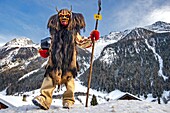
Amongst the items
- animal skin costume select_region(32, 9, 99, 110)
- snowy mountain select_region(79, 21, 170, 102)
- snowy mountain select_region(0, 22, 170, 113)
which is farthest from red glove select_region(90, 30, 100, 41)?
snowy mountain select_region(79, 21, 170, 102)

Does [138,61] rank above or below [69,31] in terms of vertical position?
above

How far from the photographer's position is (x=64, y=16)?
6.30m

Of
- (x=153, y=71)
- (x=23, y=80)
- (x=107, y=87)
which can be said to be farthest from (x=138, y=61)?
(x=23, y=80)

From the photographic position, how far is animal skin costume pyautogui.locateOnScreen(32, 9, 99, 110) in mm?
5938

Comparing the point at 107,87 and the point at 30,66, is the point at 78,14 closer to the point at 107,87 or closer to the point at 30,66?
the point at 107,87

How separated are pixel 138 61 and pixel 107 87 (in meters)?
31.5

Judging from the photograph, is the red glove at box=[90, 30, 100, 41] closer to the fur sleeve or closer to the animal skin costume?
the animal skin costume

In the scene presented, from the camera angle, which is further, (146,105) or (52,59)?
(52,59)

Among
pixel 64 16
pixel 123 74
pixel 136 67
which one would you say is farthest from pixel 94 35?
pixel 136 67

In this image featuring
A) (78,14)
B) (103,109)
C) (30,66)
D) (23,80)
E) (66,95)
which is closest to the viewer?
(103,109)

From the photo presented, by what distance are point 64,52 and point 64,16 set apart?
2.86ft

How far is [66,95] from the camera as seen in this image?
6016 mm

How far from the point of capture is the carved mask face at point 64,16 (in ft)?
20.5

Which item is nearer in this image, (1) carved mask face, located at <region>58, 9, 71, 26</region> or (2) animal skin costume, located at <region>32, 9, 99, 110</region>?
(2) animal skin costume, located at <region>32, 9, 99, 110</region>
